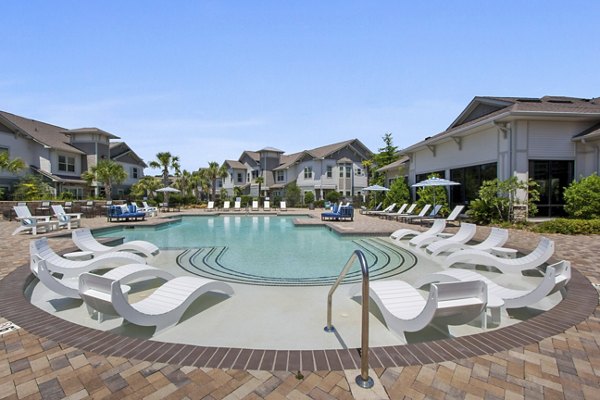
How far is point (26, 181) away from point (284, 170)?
2552 centimetres

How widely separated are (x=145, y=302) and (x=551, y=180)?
17.5 meters

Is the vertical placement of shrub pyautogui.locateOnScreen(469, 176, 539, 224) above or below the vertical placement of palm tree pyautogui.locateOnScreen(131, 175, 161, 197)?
below

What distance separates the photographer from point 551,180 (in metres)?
14.6

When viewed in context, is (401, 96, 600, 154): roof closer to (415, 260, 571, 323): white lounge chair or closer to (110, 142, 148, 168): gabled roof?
(415, 260, 571, 323): white lounge chair

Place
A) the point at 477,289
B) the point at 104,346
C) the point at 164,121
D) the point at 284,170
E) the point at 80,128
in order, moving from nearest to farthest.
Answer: the point at 104,346
the point at 477,289
the point at 164,121
the point at 80,128
the point at 284,170

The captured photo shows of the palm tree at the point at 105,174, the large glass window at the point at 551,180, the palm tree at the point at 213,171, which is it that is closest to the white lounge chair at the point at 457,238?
the large glass window at the point at 551,180

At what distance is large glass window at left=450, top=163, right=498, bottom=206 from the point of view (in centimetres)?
1577

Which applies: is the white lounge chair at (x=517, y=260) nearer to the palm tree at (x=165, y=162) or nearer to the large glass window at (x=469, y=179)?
the large glass window at (x=469, y=179)

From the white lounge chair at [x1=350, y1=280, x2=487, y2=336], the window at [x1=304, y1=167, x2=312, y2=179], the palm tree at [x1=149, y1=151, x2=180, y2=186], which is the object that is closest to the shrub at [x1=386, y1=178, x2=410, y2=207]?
the window at [x1=304, y1=167, x2=312, y2=179]

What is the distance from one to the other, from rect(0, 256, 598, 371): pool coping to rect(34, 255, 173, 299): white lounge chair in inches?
30.8

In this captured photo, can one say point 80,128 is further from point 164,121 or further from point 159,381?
point 159,381

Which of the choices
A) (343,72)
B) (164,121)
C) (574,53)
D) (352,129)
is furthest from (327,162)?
(574,53)

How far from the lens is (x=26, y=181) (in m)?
23.7

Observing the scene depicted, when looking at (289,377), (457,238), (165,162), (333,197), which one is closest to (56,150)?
(165,162)
